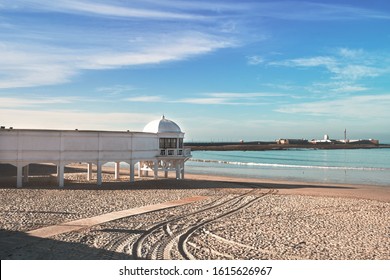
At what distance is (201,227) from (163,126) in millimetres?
17934

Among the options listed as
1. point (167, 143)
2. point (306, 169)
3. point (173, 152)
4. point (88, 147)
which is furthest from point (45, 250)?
point (306, 169)

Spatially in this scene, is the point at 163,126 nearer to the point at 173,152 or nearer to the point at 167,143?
the point at 167,143

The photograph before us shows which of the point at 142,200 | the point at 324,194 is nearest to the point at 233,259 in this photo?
the point at 142,200

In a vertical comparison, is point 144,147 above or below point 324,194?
above

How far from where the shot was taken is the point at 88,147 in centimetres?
2697

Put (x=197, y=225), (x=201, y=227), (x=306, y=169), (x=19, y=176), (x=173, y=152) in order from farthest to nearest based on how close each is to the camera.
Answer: (x=306, y=169)
(x=173, y=152)
(x=19, y=176)
(x=197, y=225)
(x=201, y=227)

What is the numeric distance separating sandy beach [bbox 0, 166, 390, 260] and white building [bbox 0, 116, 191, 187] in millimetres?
2068

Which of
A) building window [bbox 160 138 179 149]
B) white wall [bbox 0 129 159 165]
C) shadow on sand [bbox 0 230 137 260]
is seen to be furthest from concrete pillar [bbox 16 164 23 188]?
shadow on sand [bbox 0 230 137 260]

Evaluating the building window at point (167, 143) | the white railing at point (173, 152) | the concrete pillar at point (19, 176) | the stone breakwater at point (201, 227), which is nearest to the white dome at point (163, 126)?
the building window at point (167, 143)

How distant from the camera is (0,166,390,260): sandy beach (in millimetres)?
11953

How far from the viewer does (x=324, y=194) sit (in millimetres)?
27281

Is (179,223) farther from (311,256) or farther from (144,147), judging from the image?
(144,147)

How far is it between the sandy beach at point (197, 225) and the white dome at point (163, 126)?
7.27m
